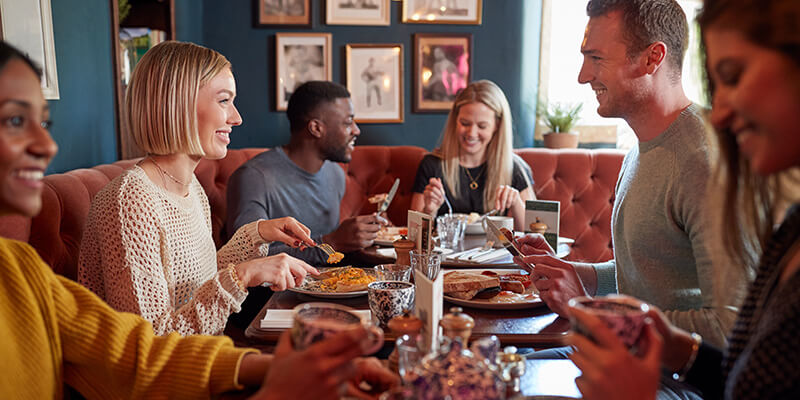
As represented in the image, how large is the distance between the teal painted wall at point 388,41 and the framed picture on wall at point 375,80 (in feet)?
0.20

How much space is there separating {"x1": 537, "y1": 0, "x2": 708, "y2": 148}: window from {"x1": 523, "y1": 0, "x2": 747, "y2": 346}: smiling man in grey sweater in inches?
114

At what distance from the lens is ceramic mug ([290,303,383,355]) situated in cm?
87

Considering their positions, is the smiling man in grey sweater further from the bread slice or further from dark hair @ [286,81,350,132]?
dark hair @ [286,81,350,132]

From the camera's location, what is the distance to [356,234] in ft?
8.82

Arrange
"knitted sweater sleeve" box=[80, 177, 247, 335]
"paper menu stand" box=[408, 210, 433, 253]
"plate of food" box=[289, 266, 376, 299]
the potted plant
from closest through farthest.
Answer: "knitted sweater sleeve" box=[80, 177, 247, 335]
"plate of food" box=[289, 266, 376, 299]
"paper menu stand" box=[408, 210, 433, 253]
the potted plant

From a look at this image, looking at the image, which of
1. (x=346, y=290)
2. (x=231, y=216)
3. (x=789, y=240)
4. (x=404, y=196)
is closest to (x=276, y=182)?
(x=231, y=216)

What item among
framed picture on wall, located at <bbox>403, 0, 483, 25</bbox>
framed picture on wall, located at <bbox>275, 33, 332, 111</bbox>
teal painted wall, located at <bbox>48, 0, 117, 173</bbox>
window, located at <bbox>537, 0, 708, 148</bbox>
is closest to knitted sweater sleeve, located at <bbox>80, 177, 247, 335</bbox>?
teal painted wall, located at <bbox>48, 0, 117, 173</bbox>

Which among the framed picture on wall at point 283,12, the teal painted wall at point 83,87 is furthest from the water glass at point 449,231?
the framed picture on wall at point 283,12

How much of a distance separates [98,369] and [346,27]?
12.5 ft

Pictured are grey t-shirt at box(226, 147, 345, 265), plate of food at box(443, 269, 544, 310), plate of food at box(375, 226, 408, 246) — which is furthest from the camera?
grey t-shirt at box(226, 147, 345, 265)

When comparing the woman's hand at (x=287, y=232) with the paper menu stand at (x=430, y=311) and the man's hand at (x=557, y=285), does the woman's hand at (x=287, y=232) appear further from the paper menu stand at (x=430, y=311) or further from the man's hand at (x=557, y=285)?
the paper menu stand at (x=430, y=311)

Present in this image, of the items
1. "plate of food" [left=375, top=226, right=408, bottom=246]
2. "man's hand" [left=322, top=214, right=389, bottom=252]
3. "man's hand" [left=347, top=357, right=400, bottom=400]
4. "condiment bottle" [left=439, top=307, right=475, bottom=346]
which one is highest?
"condiment bottle" [left=439, top=307, right=475, bottom=346]

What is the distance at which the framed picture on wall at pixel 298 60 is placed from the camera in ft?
15.0

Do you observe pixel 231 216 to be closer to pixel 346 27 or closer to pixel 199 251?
pixel 199 251
